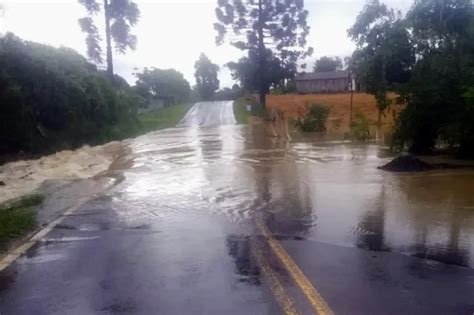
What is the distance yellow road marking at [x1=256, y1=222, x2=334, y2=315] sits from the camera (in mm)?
5141

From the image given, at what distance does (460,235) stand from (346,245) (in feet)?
5.42

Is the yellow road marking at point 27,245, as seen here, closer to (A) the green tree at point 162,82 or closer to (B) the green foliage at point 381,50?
(B) the green foliage at point 381,50

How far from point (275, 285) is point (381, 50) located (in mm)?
19253

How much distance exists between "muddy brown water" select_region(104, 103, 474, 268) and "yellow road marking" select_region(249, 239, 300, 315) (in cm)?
117

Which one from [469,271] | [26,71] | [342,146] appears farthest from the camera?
[26,71]

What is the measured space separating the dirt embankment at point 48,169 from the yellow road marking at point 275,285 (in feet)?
24.8

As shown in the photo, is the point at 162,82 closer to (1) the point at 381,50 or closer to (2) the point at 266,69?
(2) the point at 266,69

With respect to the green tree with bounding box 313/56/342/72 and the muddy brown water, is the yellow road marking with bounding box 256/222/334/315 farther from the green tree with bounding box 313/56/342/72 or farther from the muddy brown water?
the green tree with bounding box 313/56/342/72

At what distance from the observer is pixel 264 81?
172 feet

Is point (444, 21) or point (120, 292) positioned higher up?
point (444, 21)

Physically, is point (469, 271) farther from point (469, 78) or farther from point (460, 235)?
point (469, 78)

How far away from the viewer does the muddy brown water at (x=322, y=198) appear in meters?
Answer: 8.08

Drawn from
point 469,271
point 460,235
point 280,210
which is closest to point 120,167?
point 280,210

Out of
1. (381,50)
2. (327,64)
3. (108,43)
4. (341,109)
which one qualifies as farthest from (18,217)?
(327,64)
